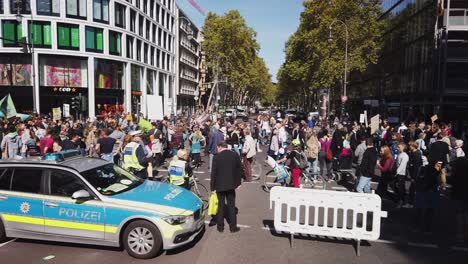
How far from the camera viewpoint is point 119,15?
135ft

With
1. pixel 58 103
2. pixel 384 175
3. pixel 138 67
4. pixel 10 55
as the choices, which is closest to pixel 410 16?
pixel 138 67

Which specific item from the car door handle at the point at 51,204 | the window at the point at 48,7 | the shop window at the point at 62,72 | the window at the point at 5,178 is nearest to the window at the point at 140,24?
the shop window at the point at 62,72

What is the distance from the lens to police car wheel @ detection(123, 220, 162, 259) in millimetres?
5914

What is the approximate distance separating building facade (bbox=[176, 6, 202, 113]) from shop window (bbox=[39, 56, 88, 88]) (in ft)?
75.7

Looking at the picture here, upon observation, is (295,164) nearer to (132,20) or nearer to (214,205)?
(214,205)

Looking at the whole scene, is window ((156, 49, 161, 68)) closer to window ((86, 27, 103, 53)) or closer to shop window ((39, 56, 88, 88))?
window ((86, 27, 103, 53))

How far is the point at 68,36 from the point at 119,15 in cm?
648

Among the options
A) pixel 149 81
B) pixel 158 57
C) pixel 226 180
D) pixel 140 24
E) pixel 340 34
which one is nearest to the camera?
pixel 226 180

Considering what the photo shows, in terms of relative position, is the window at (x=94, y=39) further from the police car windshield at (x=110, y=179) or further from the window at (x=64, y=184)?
the window at (x=64, y=184)

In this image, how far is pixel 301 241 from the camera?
6875mm

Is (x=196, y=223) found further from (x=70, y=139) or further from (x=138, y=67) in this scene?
(x=138, y=67)

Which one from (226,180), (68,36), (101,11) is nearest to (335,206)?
(226,180)

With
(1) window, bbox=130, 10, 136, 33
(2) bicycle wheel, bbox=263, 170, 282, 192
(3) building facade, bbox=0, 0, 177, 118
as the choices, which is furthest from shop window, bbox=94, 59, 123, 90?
(2) bicycle wheel, bbox=263, 170, 282, 192

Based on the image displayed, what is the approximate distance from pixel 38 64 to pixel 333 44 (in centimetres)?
2963
